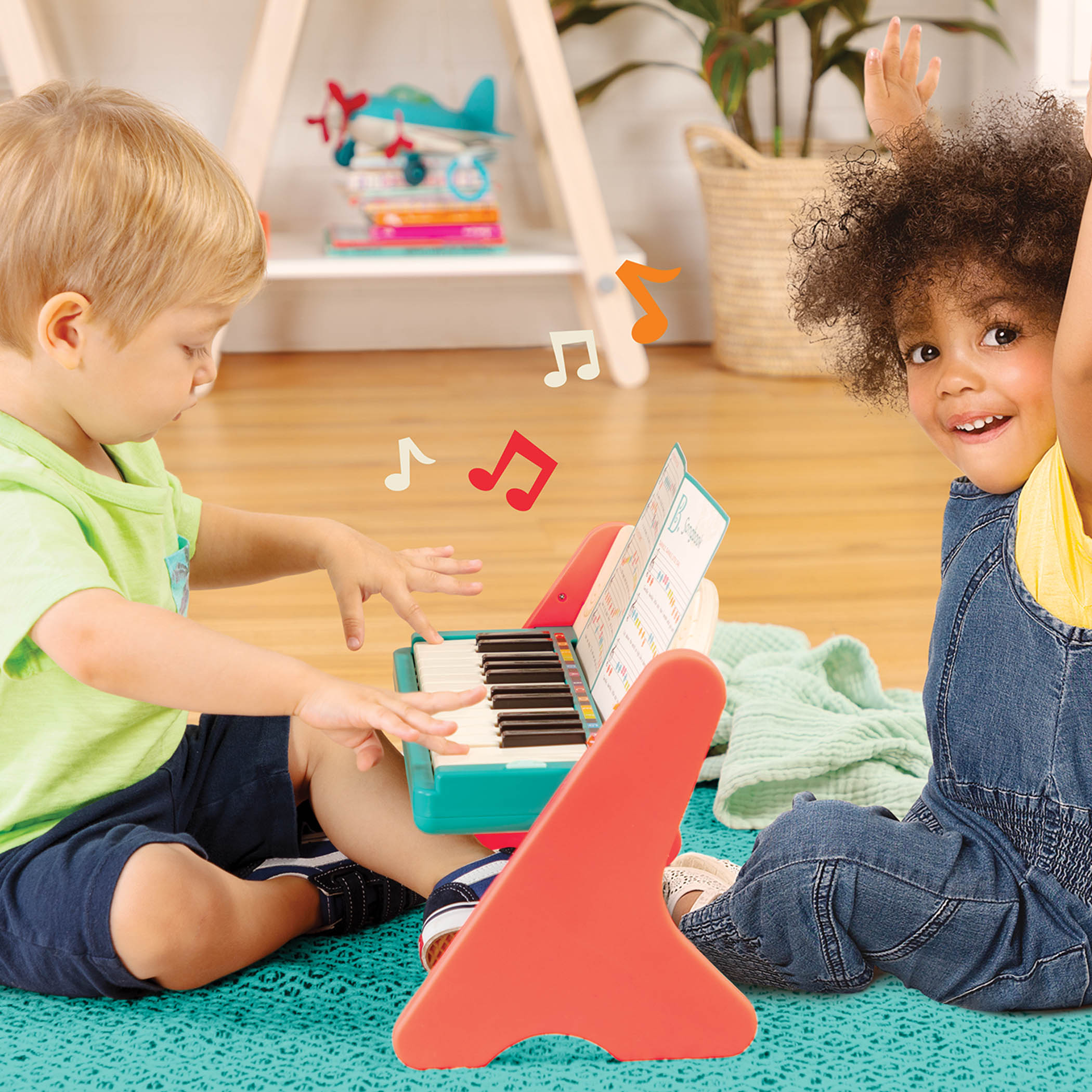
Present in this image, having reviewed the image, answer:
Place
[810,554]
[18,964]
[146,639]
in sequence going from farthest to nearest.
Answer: [810,554] → [18,964] → [146,639]

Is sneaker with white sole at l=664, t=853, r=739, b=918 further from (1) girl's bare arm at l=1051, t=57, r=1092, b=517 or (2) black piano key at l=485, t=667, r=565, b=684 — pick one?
(1) girl's bare arm at l=1051, t=57, r=1092, b=517

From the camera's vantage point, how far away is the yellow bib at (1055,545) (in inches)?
28.8

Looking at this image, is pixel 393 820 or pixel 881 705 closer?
pixel 393 820

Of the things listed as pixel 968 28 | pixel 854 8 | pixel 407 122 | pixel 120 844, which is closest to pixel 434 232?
pixel 407 122

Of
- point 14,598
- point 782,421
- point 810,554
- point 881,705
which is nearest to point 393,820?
point 14,598

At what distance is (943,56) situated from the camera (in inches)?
111

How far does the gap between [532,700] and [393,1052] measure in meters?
0.21

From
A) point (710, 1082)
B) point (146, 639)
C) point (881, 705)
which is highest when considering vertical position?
point (146, 639)

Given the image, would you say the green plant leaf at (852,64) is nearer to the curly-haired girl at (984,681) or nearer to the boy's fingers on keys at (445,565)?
the curly-haired girl at (984,681)

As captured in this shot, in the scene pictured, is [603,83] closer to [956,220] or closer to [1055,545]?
[956,220]

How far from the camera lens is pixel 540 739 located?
749 millimetres

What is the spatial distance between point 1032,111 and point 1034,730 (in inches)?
15.5

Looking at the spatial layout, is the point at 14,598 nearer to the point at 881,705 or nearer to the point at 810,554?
the point at 881,705

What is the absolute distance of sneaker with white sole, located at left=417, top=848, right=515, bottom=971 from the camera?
0.77m
